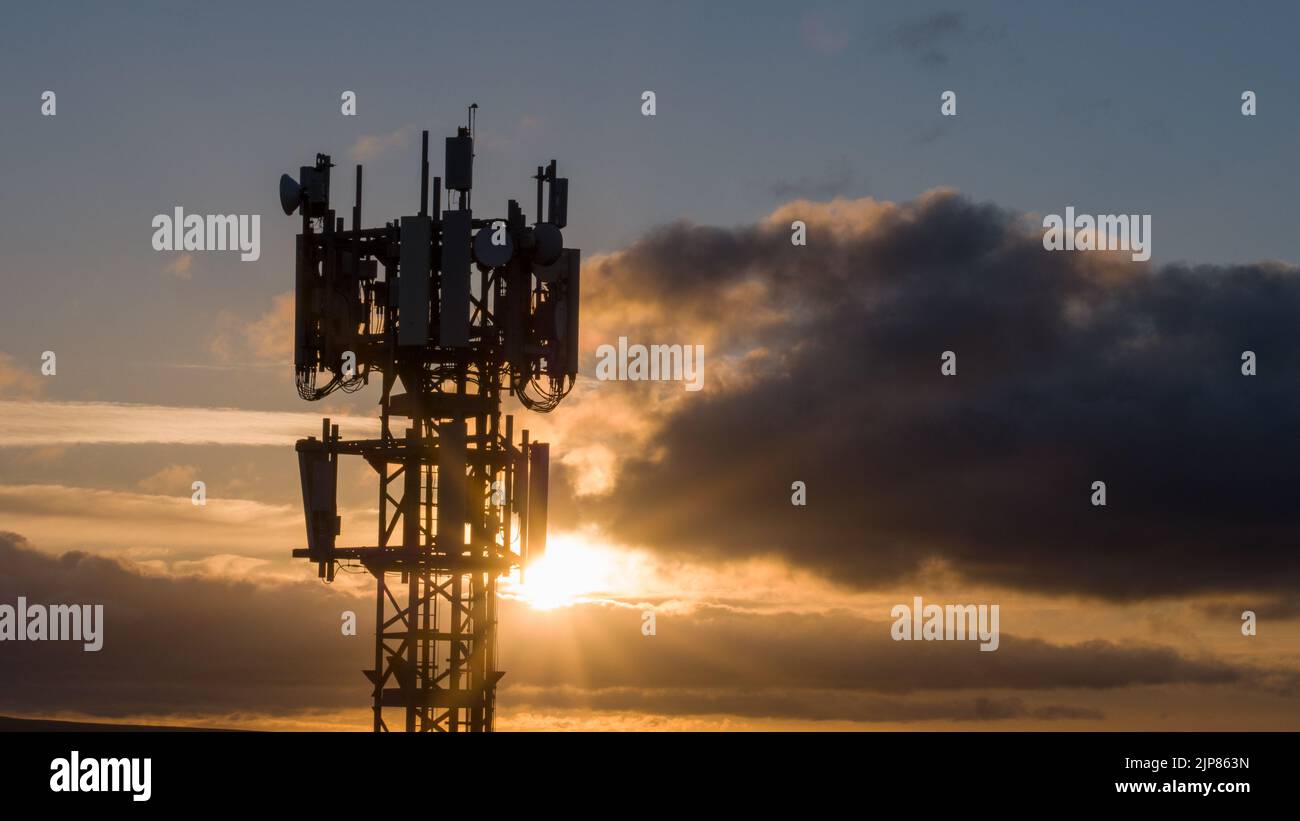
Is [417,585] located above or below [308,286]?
below

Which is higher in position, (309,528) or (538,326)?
(538,326)

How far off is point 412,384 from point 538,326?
20.6 ft

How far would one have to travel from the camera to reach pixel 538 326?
91.5 meters
